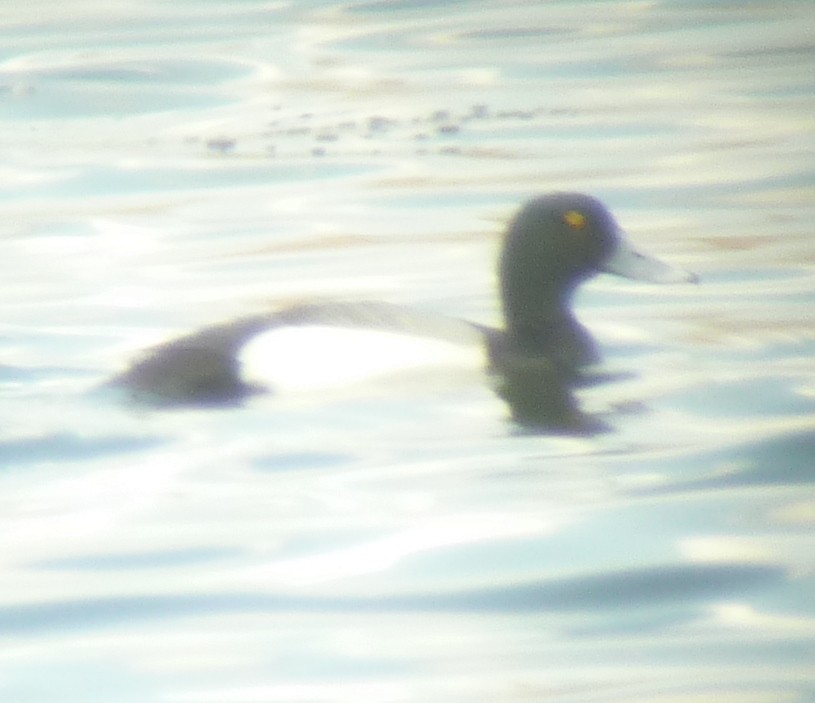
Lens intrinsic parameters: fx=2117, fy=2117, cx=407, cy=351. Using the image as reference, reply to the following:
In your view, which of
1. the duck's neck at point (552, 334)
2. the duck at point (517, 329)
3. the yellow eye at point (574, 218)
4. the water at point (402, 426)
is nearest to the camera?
the water at point (402, 426)

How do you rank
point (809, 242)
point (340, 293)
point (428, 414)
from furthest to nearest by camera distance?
point (809, 242) → point (340, 293) → point (428, 414)

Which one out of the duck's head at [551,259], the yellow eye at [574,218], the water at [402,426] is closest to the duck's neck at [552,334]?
the duck's head at [551,259]

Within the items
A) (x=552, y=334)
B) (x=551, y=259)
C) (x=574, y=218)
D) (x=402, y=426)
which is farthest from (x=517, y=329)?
(x=402, y=426)

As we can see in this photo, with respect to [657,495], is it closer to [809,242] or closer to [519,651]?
[519,651]

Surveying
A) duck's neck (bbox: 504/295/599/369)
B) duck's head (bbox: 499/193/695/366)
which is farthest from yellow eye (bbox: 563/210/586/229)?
duck's neck (bbox: 504/295/599/369)

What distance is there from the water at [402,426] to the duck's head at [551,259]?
0.28 metres

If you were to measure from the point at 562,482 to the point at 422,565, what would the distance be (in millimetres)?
809

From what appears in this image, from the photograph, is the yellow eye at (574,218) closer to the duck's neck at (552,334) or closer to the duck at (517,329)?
the duck at (517,329)

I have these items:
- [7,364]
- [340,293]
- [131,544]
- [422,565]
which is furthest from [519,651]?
[340,293]

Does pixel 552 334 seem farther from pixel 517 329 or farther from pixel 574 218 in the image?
pixel 574 218

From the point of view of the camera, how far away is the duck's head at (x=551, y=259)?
7195mm

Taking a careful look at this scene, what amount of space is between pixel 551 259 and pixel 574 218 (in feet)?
0.53

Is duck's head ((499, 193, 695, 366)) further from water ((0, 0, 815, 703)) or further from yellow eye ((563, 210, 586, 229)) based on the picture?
water ((0, 0, 815, 703))

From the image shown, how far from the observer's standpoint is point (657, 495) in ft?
17.4
